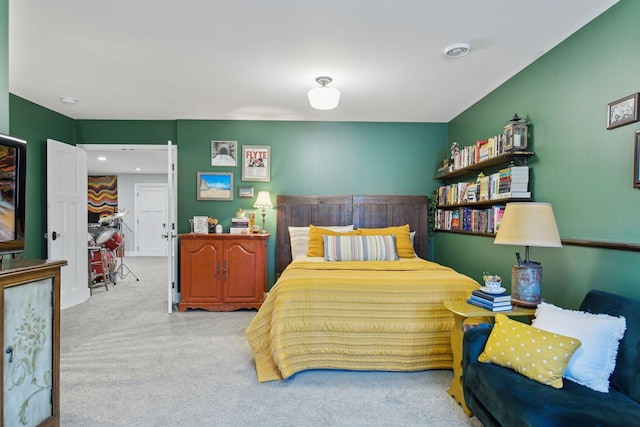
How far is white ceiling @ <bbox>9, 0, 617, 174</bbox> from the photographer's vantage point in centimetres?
206

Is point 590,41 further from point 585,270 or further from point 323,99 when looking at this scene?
point 323,99

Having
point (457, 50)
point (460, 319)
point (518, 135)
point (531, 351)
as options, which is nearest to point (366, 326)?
point (460, 319)

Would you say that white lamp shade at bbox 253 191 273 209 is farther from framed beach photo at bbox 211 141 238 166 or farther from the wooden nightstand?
the wooden nightstand

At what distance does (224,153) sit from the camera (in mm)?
4469

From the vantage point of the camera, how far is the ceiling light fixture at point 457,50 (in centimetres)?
247

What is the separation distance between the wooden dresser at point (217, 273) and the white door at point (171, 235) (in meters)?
0.12

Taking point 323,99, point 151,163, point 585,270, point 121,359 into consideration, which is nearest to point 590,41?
point 585,270

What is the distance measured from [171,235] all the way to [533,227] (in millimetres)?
3492

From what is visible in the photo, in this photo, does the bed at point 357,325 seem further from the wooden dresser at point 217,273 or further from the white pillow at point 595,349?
the wooden dresser at point 217,273

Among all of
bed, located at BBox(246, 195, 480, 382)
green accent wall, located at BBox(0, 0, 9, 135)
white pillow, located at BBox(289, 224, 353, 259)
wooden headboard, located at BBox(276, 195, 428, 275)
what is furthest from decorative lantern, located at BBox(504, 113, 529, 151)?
green accent wall, located at BBox(0, 0, 9, 135)

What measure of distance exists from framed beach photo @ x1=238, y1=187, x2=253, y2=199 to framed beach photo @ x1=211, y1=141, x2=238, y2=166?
35 cm

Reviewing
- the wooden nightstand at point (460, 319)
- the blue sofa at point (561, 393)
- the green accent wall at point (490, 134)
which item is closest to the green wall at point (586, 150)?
the green accent wall at point (490, 134)

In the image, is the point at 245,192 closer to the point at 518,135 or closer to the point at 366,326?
Result: the point at 366,326

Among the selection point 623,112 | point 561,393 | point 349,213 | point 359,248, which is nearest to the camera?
point 561,393
